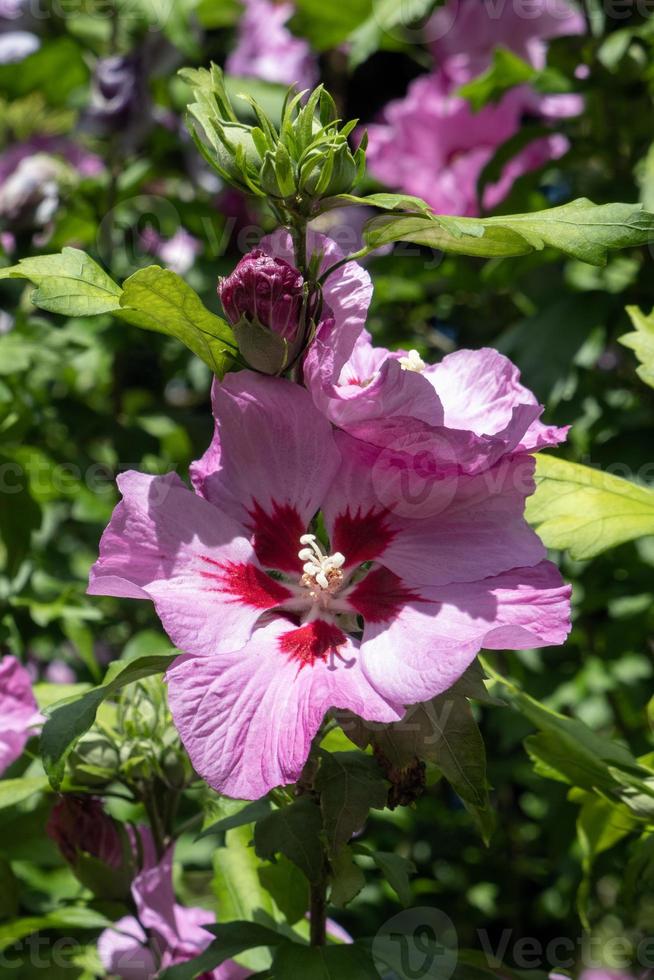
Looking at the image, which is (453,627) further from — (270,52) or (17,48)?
(270,52)

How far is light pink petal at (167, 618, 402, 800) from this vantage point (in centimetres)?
77

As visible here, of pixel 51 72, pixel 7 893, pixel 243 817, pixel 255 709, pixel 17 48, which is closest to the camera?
pixel 255 709

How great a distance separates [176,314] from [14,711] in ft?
1.95

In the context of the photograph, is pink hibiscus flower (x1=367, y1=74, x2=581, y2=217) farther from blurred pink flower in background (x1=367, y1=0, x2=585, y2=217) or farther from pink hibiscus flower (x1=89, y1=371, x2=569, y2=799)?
pink hibiscus flower (x1=89, y1=371, x2=569, y2=799)

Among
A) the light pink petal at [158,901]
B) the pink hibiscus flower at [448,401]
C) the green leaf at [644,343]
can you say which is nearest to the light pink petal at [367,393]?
the pink hibiscus flower at [448,401]

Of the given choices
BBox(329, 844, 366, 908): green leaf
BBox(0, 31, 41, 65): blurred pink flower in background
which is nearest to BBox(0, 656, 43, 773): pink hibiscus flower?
BBox(329, 844, 366, 908): green leaf

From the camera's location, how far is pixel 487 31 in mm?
2318

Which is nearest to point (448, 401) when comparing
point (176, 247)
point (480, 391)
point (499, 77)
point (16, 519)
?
point (480, 391)

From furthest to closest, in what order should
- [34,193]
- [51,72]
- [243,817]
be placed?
[51,72] < [34,193] < [243,817]

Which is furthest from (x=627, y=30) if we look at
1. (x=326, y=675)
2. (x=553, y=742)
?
(x=326, y=675)

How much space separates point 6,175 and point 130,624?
953 millimetres

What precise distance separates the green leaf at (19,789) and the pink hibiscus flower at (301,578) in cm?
37

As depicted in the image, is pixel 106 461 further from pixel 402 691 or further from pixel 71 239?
pixel 402 691

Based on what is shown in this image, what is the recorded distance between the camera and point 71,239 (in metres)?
2.41
